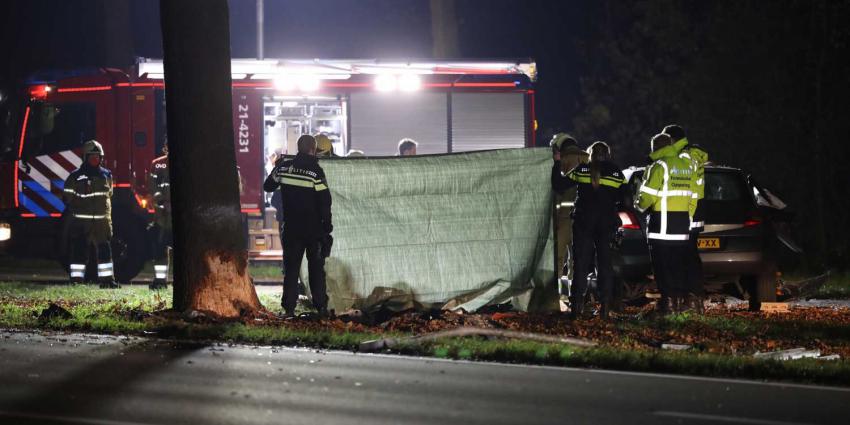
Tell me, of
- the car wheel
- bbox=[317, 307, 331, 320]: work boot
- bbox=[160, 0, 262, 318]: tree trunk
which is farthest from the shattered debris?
the car wheel

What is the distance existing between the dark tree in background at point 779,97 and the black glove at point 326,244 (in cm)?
1117

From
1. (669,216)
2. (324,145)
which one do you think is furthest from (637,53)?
(669,216)

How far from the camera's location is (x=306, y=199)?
43.3 ft

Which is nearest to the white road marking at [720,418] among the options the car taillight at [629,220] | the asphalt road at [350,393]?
the asphalt road at [350,393]

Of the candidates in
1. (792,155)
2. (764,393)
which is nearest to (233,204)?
(764,393)

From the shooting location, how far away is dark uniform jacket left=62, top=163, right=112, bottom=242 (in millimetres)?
17781

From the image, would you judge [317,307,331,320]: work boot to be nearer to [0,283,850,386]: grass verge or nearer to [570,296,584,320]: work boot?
[0,283,850,386]: grass verge

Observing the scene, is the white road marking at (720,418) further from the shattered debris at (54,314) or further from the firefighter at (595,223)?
the shattered debris at (54,314)

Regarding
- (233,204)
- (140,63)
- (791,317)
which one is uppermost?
(140,63)

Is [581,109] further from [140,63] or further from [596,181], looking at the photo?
[596,181]

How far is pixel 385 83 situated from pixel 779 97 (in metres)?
7.70

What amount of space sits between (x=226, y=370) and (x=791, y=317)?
238 inches

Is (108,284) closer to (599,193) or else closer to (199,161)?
(199,161)

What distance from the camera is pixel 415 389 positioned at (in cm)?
903
